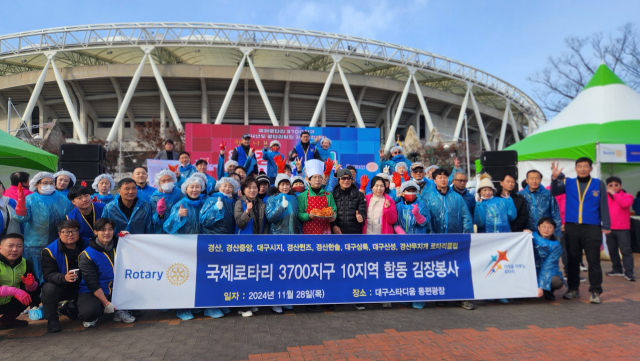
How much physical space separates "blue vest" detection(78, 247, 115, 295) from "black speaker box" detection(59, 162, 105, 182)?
13.1 ft

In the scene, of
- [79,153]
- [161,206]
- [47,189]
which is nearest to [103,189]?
[47,189]

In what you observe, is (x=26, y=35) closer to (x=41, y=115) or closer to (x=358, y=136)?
(x=41, y=115)

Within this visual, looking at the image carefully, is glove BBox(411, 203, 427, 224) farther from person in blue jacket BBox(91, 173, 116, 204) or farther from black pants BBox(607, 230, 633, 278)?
black pants BBox(607, 230, 633, 278)

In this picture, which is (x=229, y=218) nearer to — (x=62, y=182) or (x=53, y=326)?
(x=53, y=326)

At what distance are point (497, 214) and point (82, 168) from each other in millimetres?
7619

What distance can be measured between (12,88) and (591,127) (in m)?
47.9

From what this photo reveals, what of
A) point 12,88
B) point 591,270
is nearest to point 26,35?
point 12,88

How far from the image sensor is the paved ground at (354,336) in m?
3.15

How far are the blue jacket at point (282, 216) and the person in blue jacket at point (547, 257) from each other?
3.44m

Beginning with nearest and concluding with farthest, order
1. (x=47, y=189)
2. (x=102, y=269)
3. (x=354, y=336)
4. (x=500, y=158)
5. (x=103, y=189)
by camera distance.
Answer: (x=354, y=336)
(x=102, y=269)
(x=47, y=189)
(x=103, y=189)
(x=500, y=158)

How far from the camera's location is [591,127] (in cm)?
1057

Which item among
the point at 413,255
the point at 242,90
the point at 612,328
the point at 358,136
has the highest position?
the point at 242,90

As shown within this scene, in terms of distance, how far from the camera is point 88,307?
3.74 m

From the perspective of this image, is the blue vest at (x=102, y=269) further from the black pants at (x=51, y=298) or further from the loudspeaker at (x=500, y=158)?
the loudspeaker at (x=500, y=158)
